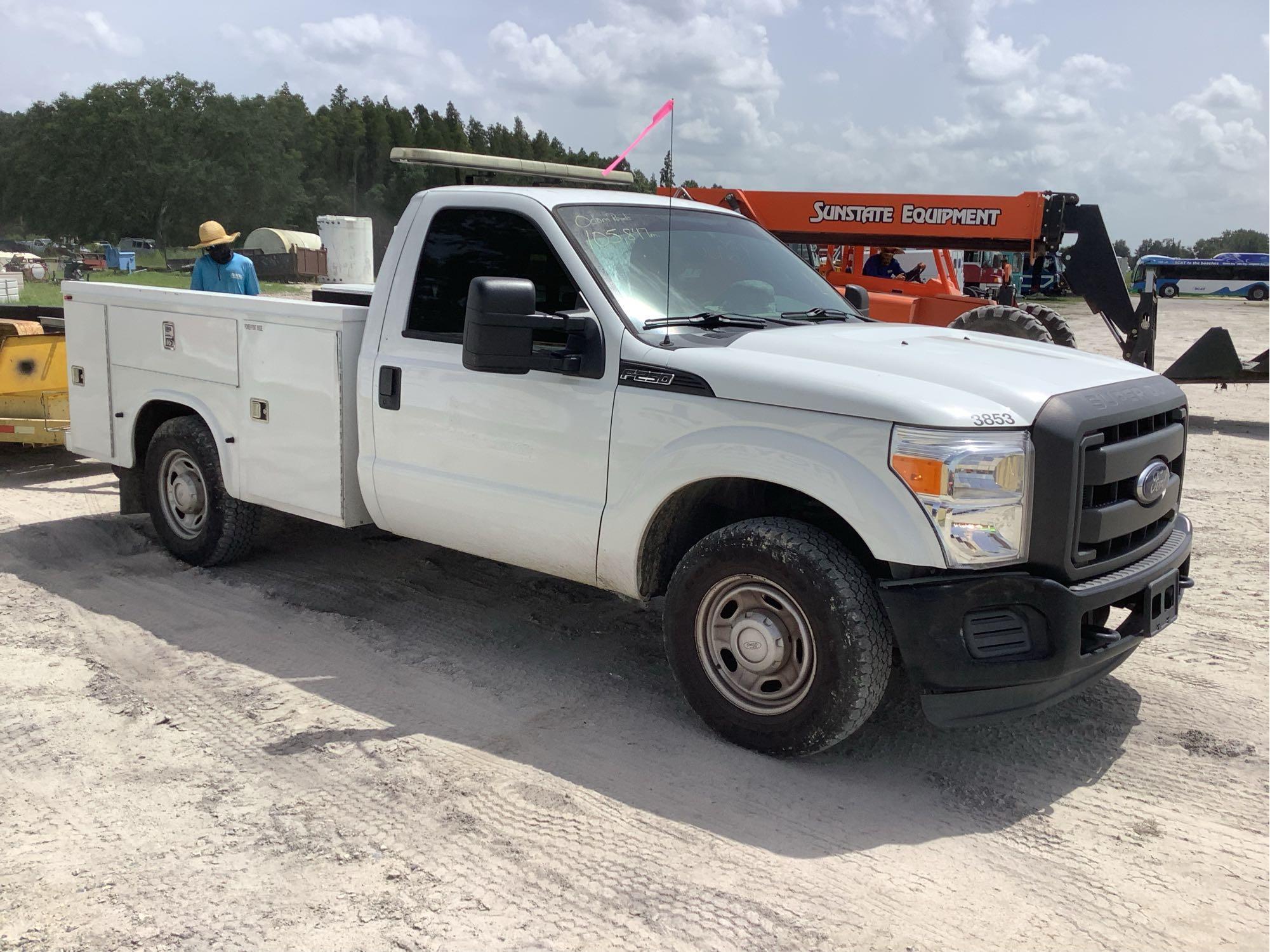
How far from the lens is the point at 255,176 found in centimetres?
7906

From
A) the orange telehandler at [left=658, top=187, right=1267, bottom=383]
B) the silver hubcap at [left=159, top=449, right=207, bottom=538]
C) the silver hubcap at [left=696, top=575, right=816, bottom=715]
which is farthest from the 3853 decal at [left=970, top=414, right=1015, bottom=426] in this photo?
the orange telehandler at [left=658, top=187, right=1267, bottom=383]

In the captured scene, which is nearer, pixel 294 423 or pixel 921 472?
pixel 921 472

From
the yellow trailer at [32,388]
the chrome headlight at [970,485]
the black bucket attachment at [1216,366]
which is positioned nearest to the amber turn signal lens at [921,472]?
the chrome headlight at [970,485]

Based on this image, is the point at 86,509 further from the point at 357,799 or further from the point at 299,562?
the point at 357,799

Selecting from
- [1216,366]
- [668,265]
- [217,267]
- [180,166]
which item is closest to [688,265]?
[668,265]

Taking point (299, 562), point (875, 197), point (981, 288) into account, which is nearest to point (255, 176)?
point (981, 288)

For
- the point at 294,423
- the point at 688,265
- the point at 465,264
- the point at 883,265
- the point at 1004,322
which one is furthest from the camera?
the point at 883,265

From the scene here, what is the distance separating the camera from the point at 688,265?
479cm

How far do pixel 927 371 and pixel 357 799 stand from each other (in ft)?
7.94

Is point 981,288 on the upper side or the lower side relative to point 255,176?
lower

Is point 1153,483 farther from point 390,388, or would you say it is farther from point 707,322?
point 390,388

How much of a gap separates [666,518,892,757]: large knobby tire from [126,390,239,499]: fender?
281 cm

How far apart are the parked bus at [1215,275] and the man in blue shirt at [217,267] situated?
53470 millimetres

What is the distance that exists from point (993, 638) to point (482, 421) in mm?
2225
